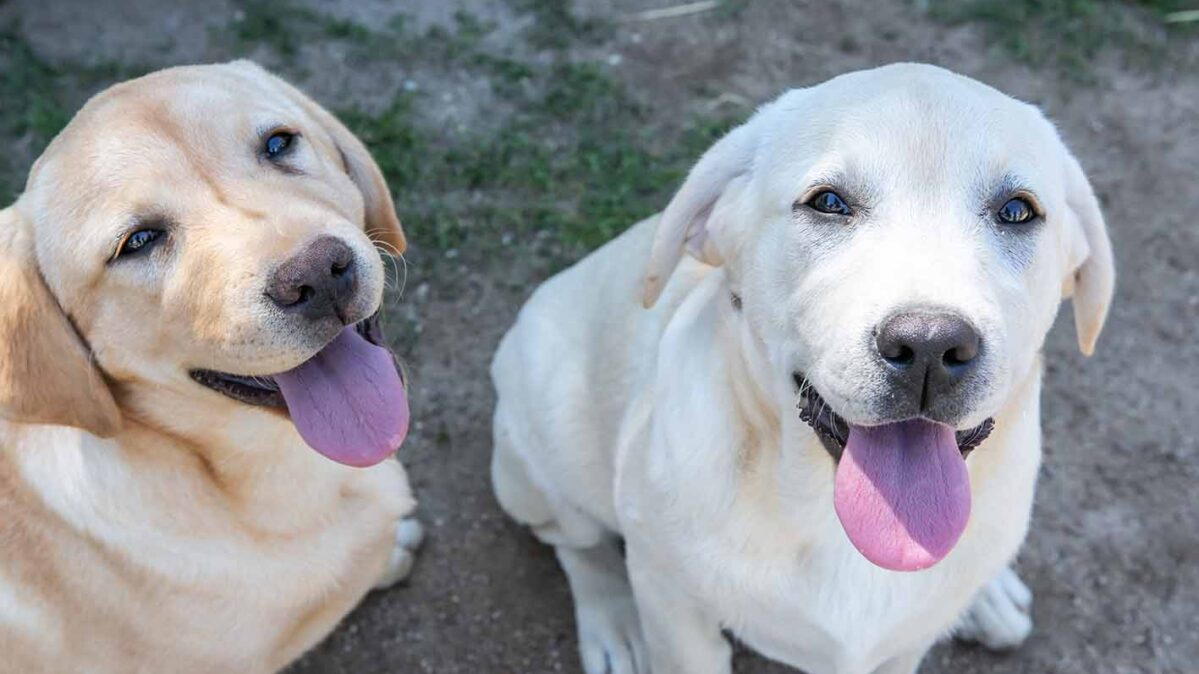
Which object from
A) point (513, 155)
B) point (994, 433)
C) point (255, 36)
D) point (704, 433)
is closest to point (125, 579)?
point (704, 433)

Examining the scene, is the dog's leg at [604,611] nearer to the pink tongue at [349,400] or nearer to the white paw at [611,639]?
the white paw at [611,639]

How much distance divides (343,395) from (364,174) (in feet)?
2.09

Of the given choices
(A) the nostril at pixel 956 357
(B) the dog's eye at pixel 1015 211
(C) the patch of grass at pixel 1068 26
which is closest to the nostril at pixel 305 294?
(A) the nostril at pixel 956 357

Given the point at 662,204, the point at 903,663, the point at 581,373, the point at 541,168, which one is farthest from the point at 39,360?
the point at 662,204

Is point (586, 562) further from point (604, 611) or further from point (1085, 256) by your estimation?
point (1085, 256)

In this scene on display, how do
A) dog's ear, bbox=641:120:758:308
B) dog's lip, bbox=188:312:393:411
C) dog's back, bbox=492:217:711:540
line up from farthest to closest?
dog's back, bbox=492:217:711:540, dog's lip, bbox=188:312:393:411, dog's ear, bbox=641:120:758:308

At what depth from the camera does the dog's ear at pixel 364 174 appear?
289 centimetres

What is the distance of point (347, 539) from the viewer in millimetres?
3088

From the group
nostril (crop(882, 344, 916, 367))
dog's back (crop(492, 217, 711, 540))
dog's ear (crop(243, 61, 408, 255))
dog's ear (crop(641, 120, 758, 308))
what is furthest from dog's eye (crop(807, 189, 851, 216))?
dog's ear (crop(243, 61, 408, 255))

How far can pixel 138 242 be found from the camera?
8.00 feet

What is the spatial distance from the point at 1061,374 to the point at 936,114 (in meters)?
2.38

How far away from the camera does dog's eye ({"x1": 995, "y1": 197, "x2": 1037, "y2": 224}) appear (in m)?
2.18

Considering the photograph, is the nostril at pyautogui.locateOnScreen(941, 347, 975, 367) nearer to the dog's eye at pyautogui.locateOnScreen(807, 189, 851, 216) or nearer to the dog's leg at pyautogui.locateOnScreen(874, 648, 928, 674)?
the dog's eye at pyautogui.locateOnScreen(807, 189, 851, 216)

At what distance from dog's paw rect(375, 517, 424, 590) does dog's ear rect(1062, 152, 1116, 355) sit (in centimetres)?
222
